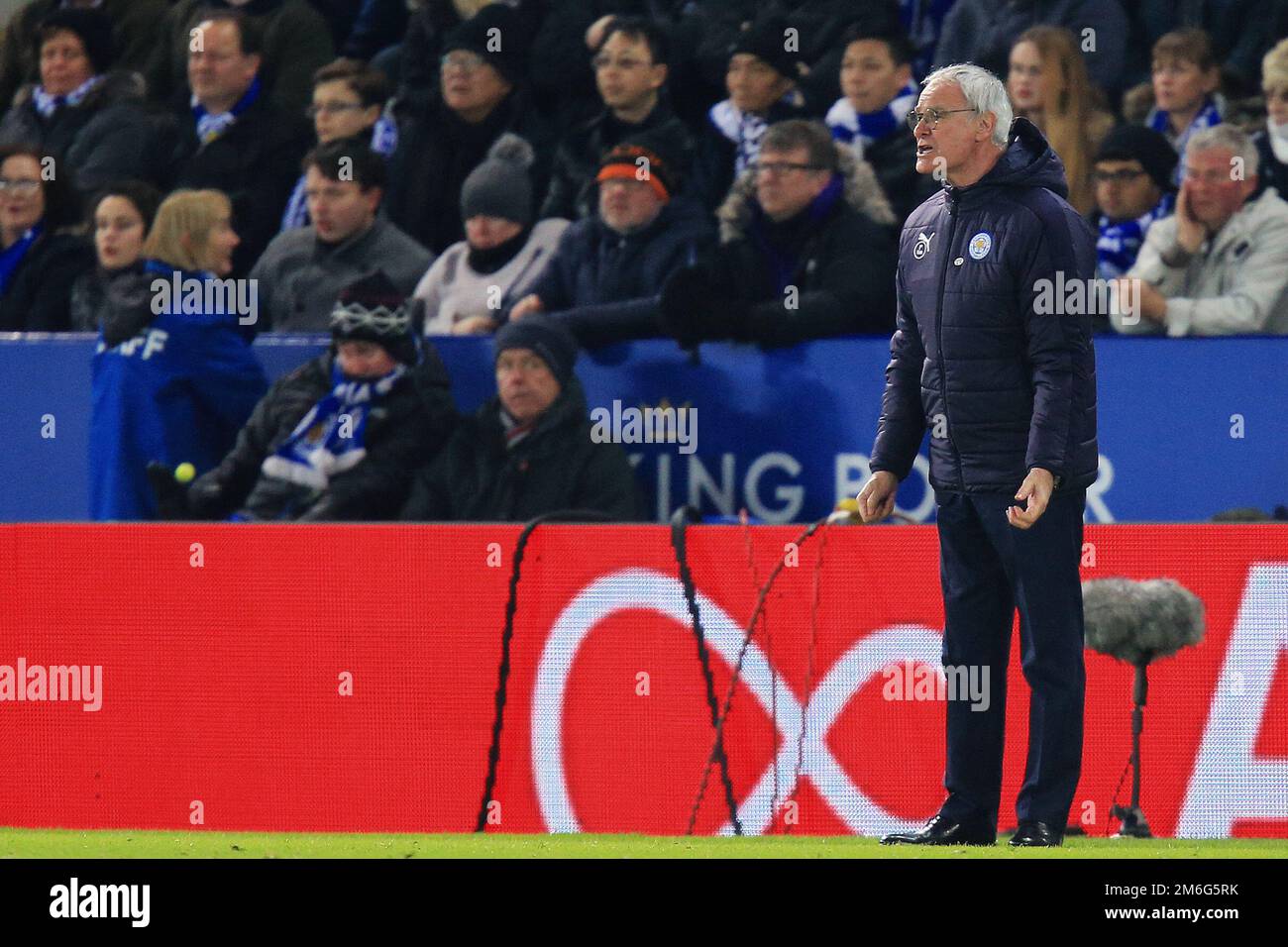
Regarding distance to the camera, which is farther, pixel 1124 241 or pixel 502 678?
pixel 1124 241

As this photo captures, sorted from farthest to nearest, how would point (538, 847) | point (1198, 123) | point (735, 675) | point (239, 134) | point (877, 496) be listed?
point (239, 134) → point (1198, 123) → point (735, 675) → point (538, 847) → point (877, 496)

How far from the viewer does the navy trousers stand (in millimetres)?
5824

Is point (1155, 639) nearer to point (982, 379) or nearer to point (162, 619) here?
point (982, 379)

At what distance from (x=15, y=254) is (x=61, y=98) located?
159 cm

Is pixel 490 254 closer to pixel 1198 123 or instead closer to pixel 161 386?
pixel 161 386

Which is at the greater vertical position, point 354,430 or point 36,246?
point 36,246

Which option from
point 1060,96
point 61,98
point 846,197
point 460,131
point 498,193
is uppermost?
point 61,98

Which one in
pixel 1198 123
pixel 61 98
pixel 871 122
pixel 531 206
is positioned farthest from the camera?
pixel 61 98

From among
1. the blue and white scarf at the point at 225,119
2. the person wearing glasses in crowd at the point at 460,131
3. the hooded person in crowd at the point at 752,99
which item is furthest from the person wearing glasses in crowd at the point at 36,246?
the hooded person in crowd at the point at 752,99

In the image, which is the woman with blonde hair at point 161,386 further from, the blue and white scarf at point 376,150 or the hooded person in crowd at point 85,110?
the hooded person in crowd at point 85,110

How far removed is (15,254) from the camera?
1163 centimetres

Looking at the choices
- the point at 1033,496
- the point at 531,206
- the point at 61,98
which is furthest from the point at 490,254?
the point at 1033,496

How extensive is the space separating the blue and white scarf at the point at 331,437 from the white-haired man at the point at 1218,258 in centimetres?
308

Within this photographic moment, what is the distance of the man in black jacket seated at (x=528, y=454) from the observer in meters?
9.21
